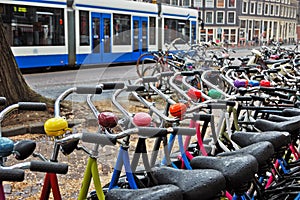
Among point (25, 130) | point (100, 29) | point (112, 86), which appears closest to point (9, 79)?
point (25, 130)

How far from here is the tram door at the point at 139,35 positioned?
1656 centimetres

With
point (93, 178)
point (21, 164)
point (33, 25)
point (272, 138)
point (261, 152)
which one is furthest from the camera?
point (33, 25)

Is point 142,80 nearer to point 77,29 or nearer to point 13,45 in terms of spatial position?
point 13,45

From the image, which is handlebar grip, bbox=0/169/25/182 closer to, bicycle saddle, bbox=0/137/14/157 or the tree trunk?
bicycle saddle, bbox=0/137/14/157

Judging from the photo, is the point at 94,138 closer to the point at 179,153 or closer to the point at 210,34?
the point at 179,153

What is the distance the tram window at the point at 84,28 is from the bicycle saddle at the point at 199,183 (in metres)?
13.6

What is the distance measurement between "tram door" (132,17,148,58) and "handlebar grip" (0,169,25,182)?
14327 mm

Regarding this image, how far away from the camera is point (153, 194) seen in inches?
71.6

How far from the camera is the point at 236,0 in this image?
5653 centimetres

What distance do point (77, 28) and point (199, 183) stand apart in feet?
44.6

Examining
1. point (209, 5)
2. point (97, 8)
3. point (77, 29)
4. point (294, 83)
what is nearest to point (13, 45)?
point (77, 29)

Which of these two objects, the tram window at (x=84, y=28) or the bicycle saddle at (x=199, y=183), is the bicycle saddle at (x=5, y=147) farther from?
the tram window at (x=84, y=28)

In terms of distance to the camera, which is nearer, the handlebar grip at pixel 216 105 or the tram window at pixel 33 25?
the handlebar grip at pixel 216 105

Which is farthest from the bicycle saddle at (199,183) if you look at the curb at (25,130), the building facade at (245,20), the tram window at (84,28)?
the building facade at (245,20)
